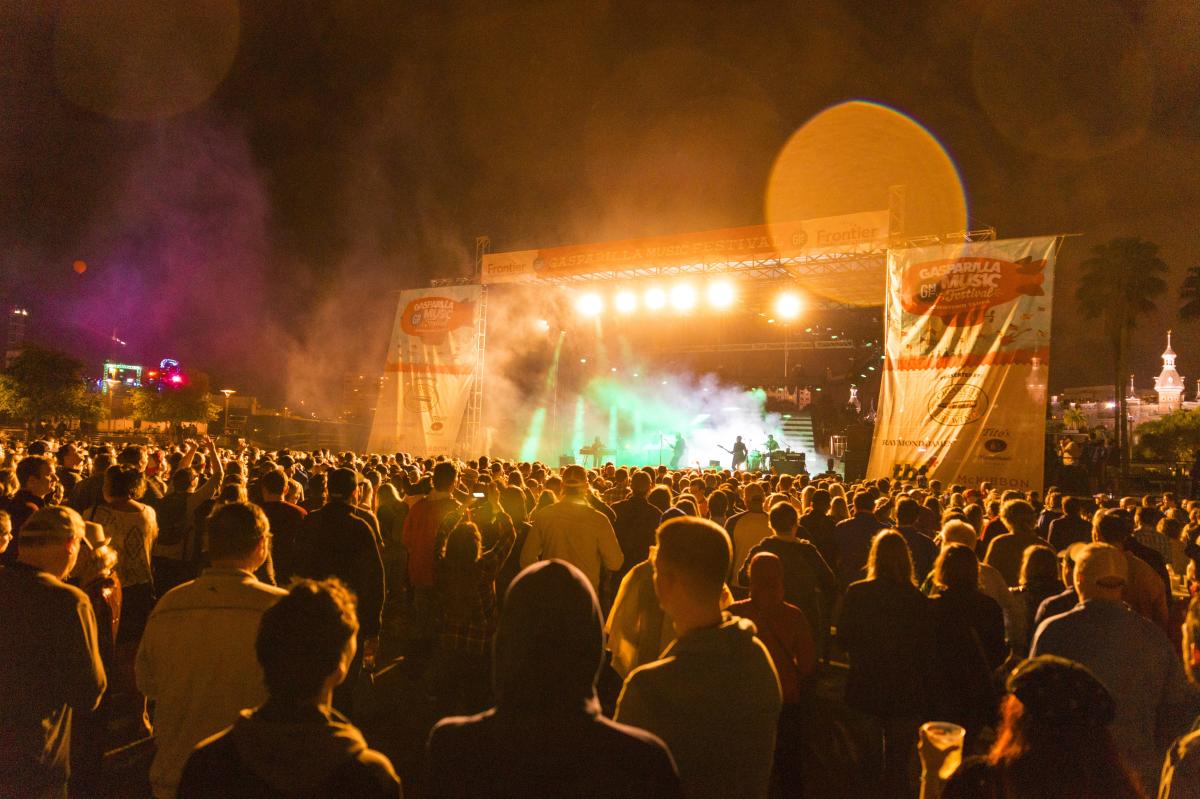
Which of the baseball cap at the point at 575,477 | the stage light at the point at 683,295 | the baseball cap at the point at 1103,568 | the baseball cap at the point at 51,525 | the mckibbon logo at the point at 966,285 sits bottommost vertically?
the baseball cap at the point at 1103,568

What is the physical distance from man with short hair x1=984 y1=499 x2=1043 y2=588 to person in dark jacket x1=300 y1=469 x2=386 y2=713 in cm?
477

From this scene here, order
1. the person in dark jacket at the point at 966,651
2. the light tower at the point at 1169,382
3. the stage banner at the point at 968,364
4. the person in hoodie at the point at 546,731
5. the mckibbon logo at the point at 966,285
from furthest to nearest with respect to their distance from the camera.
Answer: the light tower at the point at 1169,382, the mckibbon logo at the point at 966,285, the stage banner at the point at 968,364, the person in dark jacket at the point at 966,651, the person in hoodie at the point at 546,731

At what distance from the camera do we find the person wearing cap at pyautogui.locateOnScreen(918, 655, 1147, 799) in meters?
1.60

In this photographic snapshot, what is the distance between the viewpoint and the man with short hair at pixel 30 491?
4.83 m

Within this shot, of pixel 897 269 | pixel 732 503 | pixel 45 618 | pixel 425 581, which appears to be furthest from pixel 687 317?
pixel 45 618

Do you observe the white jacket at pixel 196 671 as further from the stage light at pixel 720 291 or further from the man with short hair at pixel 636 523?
the stage light at pixel 720 291

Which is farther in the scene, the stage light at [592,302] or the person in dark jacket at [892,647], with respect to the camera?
the stage light at [592,302]

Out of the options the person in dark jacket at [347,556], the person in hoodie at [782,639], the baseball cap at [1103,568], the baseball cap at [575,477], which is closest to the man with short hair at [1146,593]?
the baseball cap at [1103,568]

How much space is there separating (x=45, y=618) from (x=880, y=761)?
520 centimetres

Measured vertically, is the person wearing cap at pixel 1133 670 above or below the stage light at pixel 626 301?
below

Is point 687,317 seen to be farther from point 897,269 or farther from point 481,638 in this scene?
point 481,638

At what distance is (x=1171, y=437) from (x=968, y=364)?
4710 centimetres

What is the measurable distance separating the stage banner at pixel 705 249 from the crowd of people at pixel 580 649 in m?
9.39

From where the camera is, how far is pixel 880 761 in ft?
16.4
